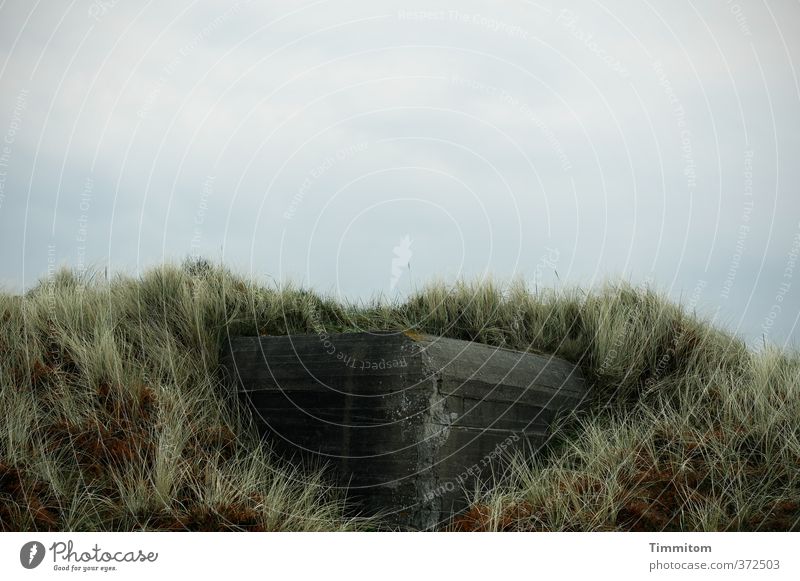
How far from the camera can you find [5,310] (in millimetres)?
6320

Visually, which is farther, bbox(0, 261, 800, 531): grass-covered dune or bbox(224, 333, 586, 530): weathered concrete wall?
bbox(224, 333, 586, 530): weathered concrete wall

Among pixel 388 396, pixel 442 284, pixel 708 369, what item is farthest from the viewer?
pixel 442 284

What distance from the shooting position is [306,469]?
16.6ft

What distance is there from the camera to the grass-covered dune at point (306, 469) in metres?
4.55

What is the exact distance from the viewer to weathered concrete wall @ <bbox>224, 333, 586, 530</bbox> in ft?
15.3

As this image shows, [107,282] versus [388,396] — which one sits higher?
[107,282]

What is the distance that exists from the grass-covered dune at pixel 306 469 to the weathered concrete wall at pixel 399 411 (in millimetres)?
178

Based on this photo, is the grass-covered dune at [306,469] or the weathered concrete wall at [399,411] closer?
the grass-covered dune at [306,469]

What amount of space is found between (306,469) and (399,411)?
817 millimetres

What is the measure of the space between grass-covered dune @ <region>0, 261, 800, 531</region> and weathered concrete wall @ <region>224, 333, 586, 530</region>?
178 millimetres

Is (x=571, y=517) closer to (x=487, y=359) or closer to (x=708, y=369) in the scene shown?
(x=487, y=359)
